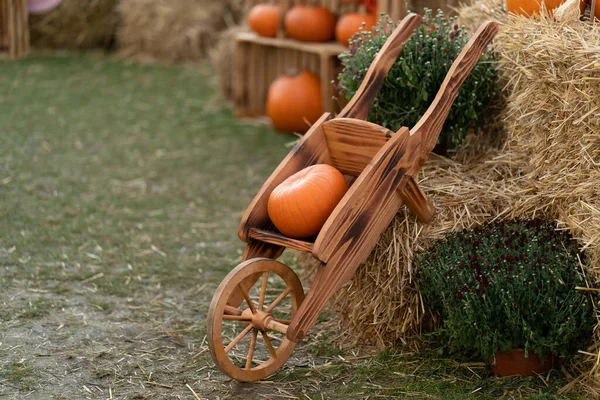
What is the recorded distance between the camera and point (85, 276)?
4207 millimetres

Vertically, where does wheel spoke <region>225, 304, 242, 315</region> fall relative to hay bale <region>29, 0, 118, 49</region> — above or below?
below

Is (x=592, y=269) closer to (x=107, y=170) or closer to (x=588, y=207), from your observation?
(x=588, y=207)

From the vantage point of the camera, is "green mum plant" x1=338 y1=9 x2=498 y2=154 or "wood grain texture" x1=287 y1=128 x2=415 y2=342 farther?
"green mum plant" x1=338 y1=9 x2=498 y2=154

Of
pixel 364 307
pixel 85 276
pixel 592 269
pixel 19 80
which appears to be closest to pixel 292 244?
pixel 364 307

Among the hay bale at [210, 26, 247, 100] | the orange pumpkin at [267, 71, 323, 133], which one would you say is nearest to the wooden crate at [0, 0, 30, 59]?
the hay bale at [210, 26, 247, 100]

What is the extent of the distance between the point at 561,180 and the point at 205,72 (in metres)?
6.31

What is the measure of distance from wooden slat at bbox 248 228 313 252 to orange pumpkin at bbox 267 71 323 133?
339 cm

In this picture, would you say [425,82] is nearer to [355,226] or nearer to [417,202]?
[417,202]

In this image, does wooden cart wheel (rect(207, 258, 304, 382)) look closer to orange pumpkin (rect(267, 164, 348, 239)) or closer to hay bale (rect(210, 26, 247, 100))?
orange pumpkin (rect(267, 164, 348, 239))

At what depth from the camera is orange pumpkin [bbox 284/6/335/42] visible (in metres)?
6.39

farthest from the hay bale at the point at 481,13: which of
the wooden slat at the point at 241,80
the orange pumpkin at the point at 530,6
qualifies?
the wooden slat at the point at 241,80

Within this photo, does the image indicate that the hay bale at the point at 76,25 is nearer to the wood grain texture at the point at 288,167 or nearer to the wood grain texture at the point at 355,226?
the wood grain texture at the point at 288,167

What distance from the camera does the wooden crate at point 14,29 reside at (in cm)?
898

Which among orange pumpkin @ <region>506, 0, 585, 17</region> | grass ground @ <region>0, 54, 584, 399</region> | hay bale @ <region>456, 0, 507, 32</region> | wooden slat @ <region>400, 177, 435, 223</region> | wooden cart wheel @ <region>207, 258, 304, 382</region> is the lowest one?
grass ground @ <region>0, 54, 584, 399</region>
